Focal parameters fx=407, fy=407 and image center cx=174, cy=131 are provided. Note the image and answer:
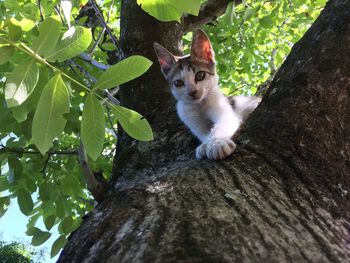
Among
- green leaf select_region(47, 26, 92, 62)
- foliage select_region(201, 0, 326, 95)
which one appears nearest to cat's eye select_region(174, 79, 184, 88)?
foliage select_region(201, 0, 326, 95)

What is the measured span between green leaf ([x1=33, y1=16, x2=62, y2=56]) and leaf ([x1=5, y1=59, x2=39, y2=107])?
0.20ft

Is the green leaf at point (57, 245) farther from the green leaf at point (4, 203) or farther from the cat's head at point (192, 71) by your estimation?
the cat's head at point (192, 71)

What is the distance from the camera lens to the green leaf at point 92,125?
5.09ft

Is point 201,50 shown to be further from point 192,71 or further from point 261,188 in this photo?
point 261,188

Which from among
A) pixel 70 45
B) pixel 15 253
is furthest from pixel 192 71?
pixel 15 253

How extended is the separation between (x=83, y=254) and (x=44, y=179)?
2.08 meters

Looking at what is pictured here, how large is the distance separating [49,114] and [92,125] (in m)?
0.21

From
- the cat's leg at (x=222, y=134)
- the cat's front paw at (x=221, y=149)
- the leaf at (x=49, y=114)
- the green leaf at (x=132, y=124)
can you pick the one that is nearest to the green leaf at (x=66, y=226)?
the cat's leg at (x=222, y=134)

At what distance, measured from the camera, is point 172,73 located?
3846 mm

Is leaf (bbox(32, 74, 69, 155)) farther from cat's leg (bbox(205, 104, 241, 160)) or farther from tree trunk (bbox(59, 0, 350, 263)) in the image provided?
cat's leg (bbox(205, 104, 241, 160))

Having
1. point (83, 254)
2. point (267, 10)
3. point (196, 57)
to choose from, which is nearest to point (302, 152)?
point (83, 254)

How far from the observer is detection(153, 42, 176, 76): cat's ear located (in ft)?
11.4

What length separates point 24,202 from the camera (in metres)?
3.00

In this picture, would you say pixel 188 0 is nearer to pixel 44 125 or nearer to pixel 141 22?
pixel 44 125
